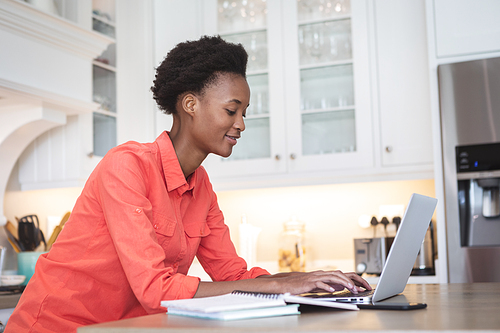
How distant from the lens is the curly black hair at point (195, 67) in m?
1.38

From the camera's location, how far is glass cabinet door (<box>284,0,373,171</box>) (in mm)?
2762

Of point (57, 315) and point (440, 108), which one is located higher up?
point (440, 108)

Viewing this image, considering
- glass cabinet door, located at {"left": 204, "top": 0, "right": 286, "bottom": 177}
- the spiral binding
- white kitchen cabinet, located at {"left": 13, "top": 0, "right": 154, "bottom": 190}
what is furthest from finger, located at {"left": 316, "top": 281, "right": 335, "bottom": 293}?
glass cabinet door, located at {"left": 204, "top": 0, "right": 286, "bottom": 177}

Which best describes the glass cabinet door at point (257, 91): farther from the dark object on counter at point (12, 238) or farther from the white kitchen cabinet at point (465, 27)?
the dark object on counter at point (12, 238)

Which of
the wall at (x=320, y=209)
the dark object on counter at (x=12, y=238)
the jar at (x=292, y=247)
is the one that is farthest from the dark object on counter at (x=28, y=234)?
Result: the jar at (x=292, y=247)

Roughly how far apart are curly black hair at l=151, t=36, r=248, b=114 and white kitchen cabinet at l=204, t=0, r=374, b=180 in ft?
4.62

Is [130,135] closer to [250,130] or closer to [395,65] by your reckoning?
[250,130]

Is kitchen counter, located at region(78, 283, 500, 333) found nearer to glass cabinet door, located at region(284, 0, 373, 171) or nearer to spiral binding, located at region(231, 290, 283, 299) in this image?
spiral binding, located at region(231, 290, 283, 299)

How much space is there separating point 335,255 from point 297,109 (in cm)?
91

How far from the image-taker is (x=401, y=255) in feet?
3.34

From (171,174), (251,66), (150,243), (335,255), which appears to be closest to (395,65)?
(251,66)

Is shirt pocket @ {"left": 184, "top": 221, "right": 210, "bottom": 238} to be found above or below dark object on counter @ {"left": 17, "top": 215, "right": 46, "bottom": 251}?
above

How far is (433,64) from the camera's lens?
7.94 ft

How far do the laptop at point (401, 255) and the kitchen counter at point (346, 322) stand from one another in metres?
0.09
